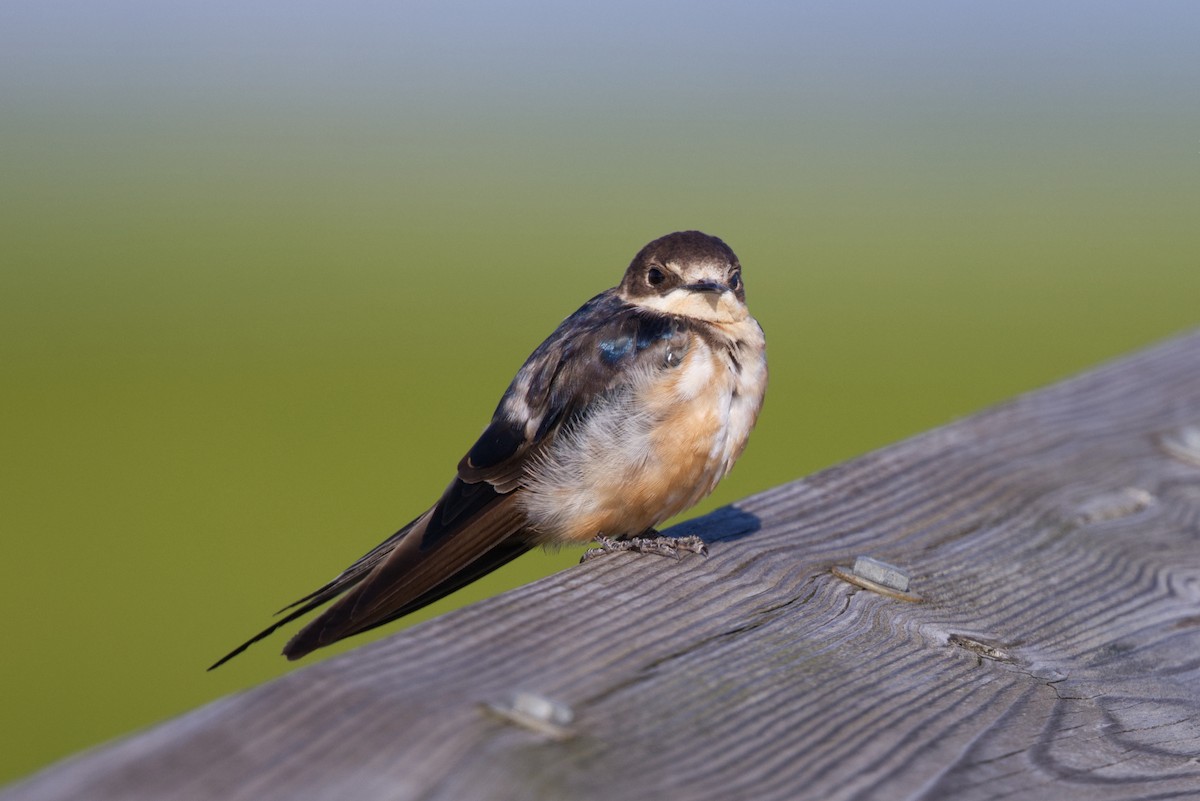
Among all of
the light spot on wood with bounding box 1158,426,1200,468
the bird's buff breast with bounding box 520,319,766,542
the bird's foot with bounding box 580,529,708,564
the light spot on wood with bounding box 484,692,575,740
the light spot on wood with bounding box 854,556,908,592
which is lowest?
the light spot on wood with bounding box 1158,426,1200,468

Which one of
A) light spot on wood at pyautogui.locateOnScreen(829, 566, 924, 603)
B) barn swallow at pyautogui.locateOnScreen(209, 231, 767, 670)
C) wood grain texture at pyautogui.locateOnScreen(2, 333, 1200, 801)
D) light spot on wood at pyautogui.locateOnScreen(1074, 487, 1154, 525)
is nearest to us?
wood grain texture at pyautogui.locateOnScreen(2, 333, 1200, 801)

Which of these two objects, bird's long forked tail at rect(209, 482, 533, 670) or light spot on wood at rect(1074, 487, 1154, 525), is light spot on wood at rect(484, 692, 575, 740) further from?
light spot on wood at rect(1074, 487, 1154, 525)

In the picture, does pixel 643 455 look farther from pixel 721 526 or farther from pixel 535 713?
pixel 535 713

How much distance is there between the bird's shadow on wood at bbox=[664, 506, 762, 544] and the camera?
3072mm

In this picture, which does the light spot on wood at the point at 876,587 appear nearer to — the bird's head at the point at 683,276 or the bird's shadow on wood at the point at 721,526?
the bird's shadow on wood at the point at 721,526

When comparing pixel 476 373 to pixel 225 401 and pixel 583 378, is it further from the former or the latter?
pixel 583 378

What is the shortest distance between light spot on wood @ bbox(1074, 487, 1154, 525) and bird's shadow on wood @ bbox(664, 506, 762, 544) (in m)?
0.85

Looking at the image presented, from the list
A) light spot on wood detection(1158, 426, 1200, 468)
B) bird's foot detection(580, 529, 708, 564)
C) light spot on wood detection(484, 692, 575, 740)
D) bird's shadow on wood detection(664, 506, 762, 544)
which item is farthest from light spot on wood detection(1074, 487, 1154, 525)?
light spot on wood detection(484, 692, 575, 740)

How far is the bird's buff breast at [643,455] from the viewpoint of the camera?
3.86 metres

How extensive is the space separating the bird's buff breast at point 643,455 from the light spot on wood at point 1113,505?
35.0 inches

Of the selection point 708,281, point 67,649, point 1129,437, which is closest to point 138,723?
point 67,649

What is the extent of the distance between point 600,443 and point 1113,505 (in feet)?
4.23

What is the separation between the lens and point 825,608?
2629 millimetres

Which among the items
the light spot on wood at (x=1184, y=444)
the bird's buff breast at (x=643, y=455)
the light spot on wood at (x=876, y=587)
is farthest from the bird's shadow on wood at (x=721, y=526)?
the light spot on wood at (x=1184, y=444)
